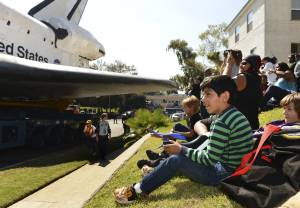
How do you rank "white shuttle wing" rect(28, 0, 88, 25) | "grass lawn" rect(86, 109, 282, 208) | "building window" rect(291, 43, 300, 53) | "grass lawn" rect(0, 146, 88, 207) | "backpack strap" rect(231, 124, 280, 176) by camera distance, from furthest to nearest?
"building window" rect(291, 43, 300, 53)
"white shuttle wing" rect(28, 0, 88, 25)
"grass lawn" rect(0, 146, 88, 207)
"grass lawn" rect(86, 109, 282, 208)
"backpack strap" rect(231, 124, 280, 176)

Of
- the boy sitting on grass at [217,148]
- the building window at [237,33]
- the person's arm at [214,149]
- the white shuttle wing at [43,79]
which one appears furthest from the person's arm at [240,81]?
the building window at [237,33]

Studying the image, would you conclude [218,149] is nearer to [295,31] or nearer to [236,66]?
[236,66]

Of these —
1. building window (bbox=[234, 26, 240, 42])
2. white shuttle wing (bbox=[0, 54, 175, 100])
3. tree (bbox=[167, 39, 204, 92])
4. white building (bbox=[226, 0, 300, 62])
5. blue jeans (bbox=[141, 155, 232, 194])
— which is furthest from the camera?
tree (bbox=[167, 39, 204, 92])

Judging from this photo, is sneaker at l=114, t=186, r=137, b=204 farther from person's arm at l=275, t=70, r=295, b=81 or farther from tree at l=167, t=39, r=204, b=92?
tree at l=167, t=39, r=204, b=92

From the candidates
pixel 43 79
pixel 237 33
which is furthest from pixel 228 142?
pixel 237 33

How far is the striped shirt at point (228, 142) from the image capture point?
4.17 meters

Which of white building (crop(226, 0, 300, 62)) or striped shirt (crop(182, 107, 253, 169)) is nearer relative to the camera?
striped shirt (crop(182, 107, 253, 169))

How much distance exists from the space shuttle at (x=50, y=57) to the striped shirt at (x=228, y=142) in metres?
7.14

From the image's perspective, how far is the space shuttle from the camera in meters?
10.7

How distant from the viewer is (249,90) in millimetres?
5770

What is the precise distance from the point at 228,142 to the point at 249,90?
5.85 ft

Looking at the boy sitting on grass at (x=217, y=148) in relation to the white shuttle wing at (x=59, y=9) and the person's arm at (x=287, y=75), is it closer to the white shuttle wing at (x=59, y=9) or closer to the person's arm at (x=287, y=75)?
the person's arm at (x=287, y=75)

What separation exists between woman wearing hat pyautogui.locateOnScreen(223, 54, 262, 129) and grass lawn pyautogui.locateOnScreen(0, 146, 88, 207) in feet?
13.2

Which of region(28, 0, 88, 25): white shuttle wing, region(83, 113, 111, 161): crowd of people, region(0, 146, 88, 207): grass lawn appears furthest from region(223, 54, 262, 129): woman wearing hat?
region(28, 0, 88, 25): white shuttle wing
